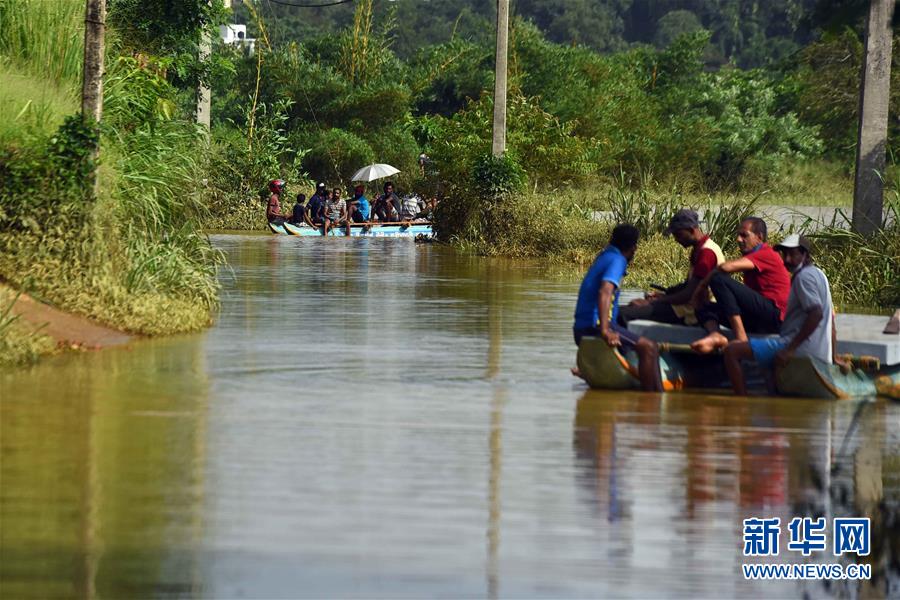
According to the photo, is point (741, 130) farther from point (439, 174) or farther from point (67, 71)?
point (67, 71)

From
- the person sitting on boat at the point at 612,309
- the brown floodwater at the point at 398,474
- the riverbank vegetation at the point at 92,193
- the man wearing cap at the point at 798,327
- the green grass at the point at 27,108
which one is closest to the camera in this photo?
the brown floodwater at the point at 398,474

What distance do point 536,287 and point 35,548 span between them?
55.5 ft

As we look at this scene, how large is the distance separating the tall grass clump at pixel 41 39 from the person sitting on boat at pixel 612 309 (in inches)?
332

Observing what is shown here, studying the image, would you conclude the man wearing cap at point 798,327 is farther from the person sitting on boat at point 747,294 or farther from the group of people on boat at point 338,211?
the group of people on boat at point 338,211

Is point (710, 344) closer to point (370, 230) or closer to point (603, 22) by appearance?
point (370, 230)

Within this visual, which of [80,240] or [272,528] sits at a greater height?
[80,240]

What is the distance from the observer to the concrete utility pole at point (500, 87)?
113 feet

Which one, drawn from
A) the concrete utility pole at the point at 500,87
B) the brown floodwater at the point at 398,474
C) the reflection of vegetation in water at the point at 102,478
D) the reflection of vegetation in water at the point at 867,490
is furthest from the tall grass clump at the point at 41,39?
the concrete utility pole at the point at 500,87

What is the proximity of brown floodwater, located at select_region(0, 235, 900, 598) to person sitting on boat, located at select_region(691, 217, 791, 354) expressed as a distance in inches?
26.3

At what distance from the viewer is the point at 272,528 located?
27.5 feet

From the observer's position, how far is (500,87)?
113 ft

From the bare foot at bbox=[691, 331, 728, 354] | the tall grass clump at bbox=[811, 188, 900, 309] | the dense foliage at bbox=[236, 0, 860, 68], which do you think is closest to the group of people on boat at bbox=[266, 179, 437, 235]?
the tall grass clump at bbox=[811, 188, 900, 309]

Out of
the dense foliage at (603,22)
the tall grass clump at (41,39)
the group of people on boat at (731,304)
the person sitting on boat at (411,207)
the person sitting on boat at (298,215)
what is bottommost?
the group of people on boat at (731,304)

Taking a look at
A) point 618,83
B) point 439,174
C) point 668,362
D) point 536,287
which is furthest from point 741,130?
point 668,362
